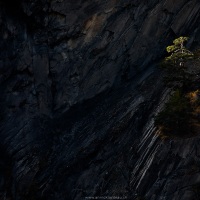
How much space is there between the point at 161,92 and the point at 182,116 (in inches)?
166

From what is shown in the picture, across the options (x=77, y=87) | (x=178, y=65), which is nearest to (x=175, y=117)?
(x=178, y=65)

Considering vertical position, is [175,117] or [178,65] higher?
[178,65]

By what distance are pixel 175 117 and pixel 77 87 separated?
9.38m

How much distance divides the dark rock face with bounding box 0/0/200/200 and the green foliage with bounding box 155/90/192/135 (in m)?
0.94

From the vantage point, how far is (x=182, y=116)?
22.0 metres

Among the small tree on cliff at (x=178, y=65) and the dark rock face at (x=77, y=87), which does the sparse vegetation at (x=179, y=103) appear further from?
the dark rock face at (x=77, y=87)

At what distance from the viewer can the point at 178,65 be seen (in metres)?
23.5

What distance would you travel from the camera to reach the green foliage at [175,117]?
71.4 feet

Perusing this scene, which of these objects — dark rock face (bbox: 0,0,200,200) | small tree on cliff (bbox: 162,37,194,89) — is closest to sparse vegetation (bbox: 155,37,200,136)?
small tree on cliff (bbox: 162,37,194,89)

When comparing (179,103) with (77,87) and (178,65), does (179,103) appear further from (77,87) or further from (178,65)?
(77,87)

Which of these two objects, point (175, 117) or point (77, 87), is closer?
point (175, 117)

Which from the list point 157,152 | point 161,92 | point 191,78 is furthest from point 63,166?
point 191,78

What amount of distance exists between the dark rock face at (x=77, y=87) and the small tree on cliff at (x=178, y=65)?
168cm

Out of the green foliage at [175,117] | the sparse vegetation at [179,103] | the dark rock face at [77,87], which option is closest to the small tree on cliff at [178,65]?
the sparse vegetation at [179,103]
